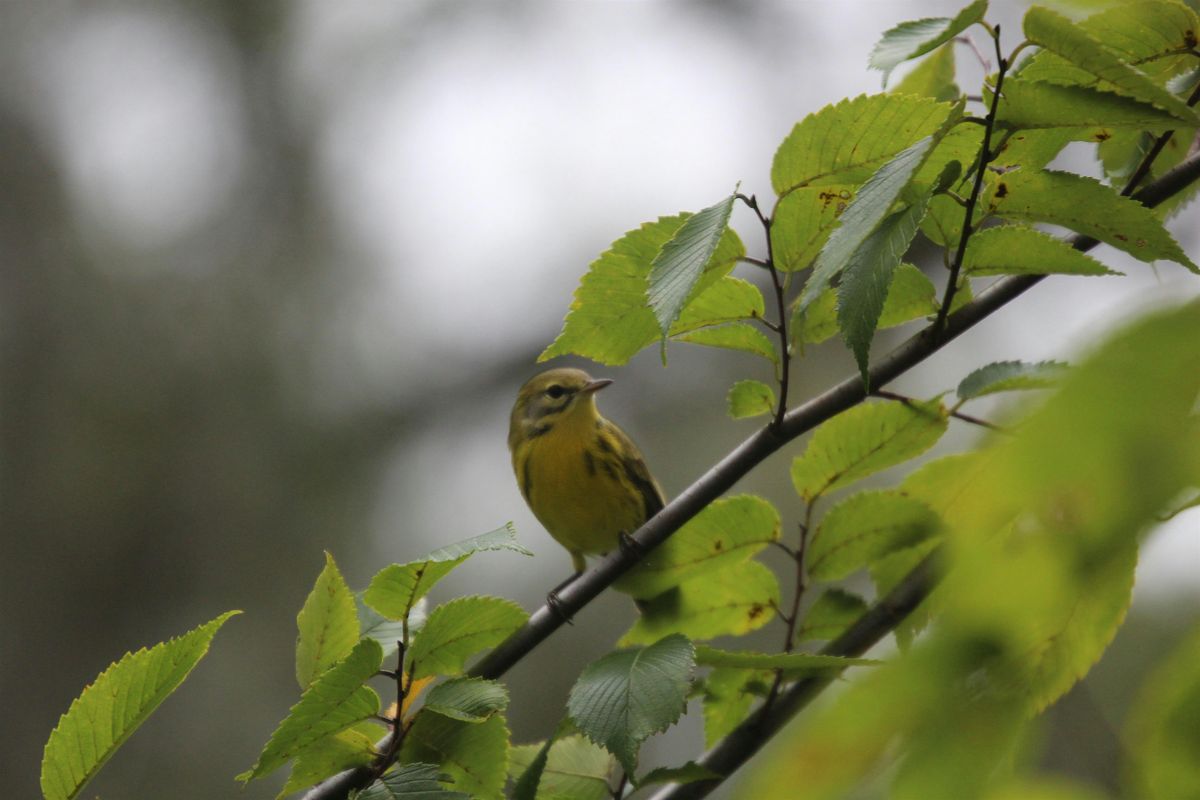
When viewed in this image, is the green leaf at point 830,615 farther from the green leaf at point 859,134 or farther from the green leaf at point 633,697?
the green leaf at point 859,134

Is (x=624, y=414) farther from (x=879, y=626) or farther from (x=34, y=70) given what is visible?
(x=879, y=626)

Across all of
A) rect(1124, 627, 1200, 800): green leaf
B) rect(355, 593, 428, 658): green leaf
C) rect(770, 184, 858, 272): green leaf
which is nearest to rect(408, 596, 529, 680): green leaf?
rect(355, 593, 428, 658): green leaf

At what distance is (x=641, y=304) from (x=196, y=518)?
19.1 feet

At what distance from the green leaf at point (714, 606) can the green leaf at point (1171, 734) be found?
102 centimetres

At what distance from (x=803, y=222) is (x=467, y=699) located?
580 mm

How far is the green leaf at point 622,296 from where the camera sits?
1132 mm

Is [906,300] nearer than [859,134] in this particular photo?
No

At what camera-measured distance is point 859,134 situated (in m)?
1.03

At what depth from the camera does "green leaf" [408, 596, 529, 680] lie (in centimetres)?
113

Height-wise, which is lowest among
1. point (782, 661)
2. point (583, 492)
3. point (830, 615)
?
point (583, 492)

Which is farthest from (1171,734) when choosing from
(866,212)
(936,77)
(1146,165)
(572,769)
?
(936,77)

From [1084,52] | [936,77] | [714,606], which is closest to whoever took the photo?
[1084,52]

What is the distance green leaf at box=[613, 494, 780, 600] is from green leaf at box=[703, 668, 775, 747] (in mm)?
121

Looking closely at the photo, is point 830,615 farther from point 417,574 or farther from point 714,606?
point 417,574
